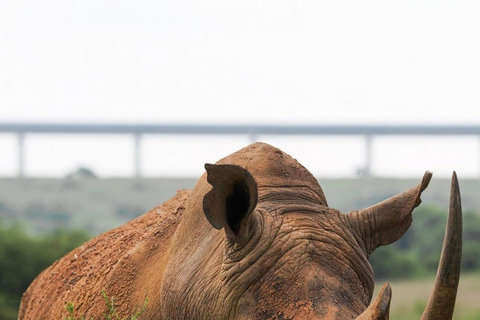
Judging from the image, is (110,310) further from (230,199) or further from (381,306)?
(381,306)

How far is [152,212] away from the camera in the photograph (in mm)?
8352

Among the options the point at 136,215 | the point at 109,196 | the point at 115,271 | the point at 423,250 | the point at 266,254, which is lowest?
the point at 423,250

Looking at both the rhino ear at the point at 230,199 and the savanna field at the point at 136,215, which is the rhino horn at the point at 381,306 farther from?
the savanna field at the point at 136,215

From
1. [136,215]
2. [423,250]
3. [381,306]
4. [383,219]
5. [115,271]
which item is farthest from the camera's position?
[136,215]

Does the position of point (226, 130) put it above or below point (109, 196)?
above

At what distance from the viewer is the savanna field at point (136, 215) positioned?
906 inches

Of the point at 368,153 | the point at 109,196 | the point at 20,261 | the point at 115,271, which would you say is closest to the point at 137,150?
the point at 109,196

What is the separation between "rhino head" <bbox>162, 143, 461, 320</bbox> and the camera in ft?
16.7

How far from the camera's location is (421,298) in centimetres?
2561

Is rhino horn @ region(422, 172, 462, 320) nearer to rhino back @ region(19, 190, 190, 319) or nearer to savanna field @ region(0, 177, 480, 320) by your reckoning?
rhino back @ region(19, 190, 190, 319)

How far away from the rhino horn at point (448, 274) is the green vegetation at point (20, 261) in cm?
1629

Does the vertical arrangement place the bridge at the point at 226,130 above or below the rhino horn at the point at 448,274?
below

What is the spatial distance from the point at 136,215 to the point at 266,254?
113 ft

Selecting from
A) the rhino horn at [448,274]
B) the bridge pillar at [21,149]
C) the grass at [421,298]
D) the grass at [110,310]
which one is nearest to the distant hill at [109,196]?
the bridge pillar at [21,149]
